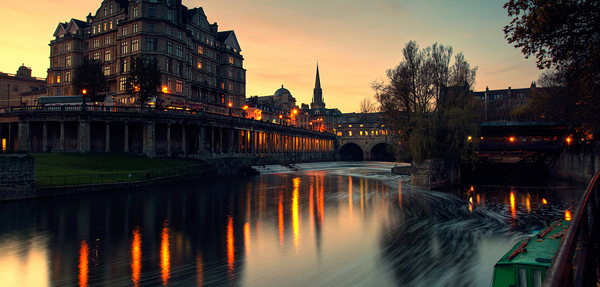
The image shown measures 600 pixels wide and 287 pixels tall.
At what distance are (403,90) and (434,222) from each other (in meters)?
28.0

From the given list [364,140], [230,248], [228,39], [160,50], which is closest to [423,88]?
[230,248]

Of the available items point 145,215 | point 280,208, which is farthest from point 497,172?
point 145,215

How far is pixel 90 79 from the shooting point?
6078 centimetres

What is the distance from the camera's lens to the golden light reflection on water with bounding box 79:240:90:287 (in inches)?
484

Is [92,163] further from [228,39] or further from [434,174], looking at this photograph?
[228,39]

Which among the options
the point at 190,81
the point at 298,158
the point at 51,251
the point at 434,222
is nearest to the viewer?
the point at 51,251

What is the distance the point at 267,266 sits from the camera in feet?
47.3

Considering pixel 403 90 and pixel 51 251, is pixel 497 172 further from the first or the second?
pixel 51 251

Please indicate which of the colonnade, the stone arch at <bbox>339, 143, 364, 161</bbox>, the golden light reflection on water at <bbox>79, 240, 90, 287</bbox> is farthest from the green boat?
the stone arch at <bbox>339, 143, 364, 161</bbox>

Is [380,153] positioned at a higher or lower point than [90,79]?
lower

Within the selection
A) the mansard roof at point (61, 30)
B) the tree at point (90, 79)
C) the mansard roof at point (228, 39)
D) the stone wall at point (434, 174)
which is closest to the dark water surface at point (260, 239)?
the stone wall at point (434, 174)

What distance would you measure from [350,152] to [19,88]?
118 meters

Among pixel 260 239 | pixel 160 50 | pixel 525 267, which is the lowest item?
pixel 260 239

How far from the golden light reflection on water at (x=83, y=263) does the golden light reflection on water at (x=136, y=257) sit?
1.56 m
